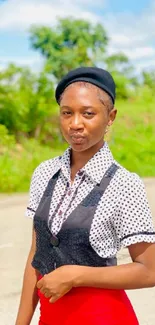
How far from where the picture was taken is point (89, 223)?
1471mm

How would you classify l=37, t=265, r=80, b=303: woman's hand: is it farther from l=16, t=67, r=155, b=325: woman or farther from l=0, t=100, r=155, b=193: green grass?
l=0, t=100, r=155, b=193: green grass

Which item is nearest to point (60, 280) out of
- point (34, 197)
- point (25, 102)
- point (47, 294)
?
point (47, 294)

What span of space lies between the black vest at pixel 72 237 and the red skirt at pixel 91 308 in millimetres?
79

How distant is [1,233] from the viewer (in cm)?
635

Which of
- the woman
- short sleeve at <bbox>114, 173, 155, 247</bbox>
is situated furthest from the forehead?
short sleeve at <bbox>114, 173, 155, 247</bbox>

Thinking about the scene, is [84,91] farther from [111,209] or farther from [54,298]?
[54,298]

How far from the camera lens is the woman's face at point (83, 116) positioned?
153 centimetres

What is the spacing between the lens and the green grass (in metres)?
10.8

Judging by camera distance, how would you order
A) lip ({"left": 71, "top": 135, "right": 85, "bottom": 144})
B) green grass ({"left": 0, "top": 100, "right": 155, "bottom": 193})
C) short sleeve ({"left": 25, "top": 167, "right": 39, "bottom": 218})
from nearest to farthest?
lip ({"left": 71, "top": 135, "right": 85, "bottom": 144}) → short sleeve ({"left": 25, "top": 167, "right": 39, "bottom": 218}) → green grass ({"left": 0, "top": 100, "right": 155, "bottom": 193})

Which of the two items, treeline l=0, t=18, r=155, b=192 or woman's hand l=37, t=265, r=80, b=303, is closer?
woman's hand l=37, t=265, r=80, b=303

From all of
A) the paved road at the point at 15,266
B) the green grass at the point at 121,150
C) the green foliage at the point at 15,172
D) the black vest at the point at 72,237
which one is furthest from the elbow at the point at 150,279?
the green foliage at the point at 15,172

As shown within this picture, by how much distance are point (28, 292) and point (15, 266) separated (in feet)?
10.9

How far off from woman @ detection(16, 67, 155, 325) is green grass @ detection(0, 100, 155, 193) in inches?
253

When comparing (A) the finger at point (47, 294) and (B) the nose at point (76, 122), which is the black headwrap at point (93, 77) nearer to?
(B) the nose at point (76, 122)
